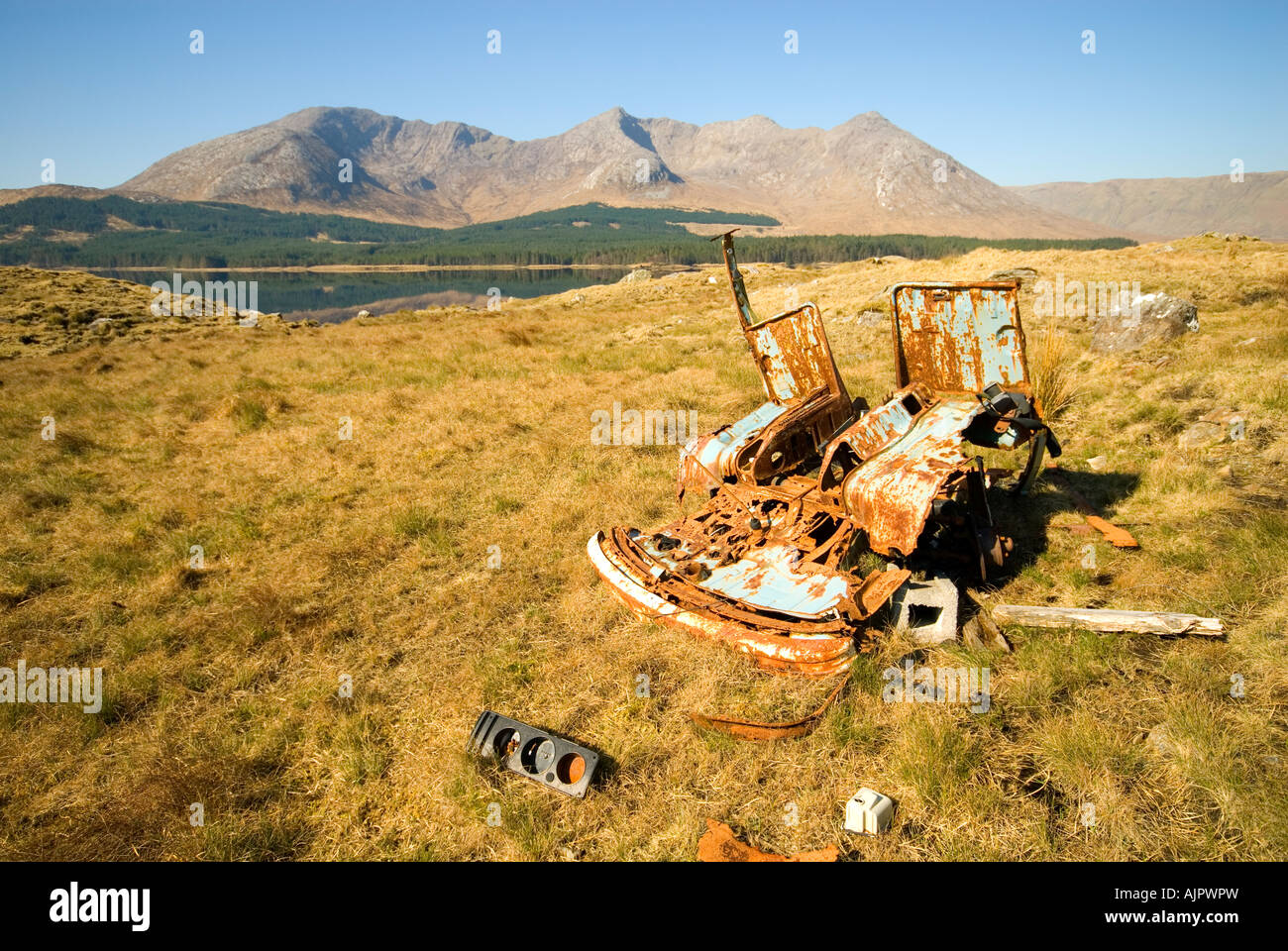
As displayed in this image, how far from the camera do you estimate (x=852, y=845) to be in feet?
9.86

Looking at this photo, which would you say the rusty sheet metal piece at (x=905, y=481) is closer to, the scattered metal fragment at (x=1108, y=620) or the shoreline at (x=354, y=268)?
the scattered metal fragment at (x=1108, y=620)

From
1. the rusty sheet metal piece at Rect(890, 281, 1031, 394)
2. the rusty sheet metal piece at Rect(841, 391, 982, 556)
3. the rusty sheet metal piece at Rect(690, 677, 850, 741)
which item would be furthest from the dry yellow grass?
the rusty sheet metal piece at Rect(890, 281, 1031, 394)

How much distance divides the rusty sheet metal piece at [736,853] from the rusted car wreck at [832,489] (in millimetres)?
1131

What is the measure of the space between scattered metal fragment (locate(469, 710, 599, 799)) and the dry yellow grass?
0.33 ft

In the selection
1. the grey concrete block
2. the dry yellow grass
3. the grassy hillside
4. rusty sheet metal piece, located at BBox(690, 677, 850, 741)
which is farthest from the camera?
the grassy hillside

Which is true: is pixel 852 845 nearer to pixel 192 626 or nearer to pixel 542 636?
pixel 542 636

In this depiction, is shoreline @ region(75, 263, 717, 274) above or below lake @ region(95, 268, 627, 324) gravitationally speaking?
above

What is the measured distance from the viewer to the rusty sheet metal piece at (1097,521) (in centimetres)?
527

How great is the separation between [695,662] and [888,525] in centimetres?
162

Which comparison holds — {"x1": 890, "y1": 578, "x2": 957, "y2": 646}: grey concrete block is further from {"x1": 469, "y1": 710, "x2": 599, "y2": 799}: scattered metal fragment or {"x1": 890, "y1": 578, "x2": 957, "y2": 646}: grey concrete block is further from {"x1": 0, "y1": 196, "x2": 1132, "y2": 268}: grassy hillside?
{"x1": 0, "y1": 196, "x2": 1132, "y2": 268}: grassy hillside

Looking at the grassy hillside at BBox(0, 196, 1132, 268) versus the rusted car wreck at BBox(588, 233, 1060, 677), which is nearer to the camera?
the rusted car wreck at BBox(588, 233, 1060, 677)

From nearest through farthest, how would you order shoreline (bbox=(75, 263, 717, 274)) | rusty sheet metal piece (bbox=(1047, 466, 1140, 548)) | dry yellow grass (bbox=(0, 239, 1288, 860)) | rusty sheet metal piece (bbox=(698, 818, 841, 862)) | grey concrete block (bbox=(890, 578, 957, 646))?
rusty sheet metal piece (bbox=(698, 818, 841, 862)) < dry yellow grass (bbox=(0, 239, 1288, 860)) < grey concrete block (bbox=(890, 578, 957, 646)) < rusty sheet metal piece (bbox=(1047, 466, 1140, 548)) < shoreline (bbox=(75, 263, 717, 274))

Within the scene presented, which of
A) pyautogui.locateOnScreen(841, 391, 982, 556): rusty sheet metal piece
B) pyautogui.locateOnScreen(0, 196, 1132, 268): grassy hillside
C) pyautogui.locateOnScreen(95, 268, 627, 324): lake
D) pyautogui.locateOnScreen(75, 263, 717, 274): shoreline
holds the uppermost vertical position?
pyautogui.locateOnScreen(0, 196, 1132, 268): grassy hillside

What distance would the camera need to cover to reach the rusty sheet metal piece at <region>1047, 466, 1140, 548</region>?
17.3ft
